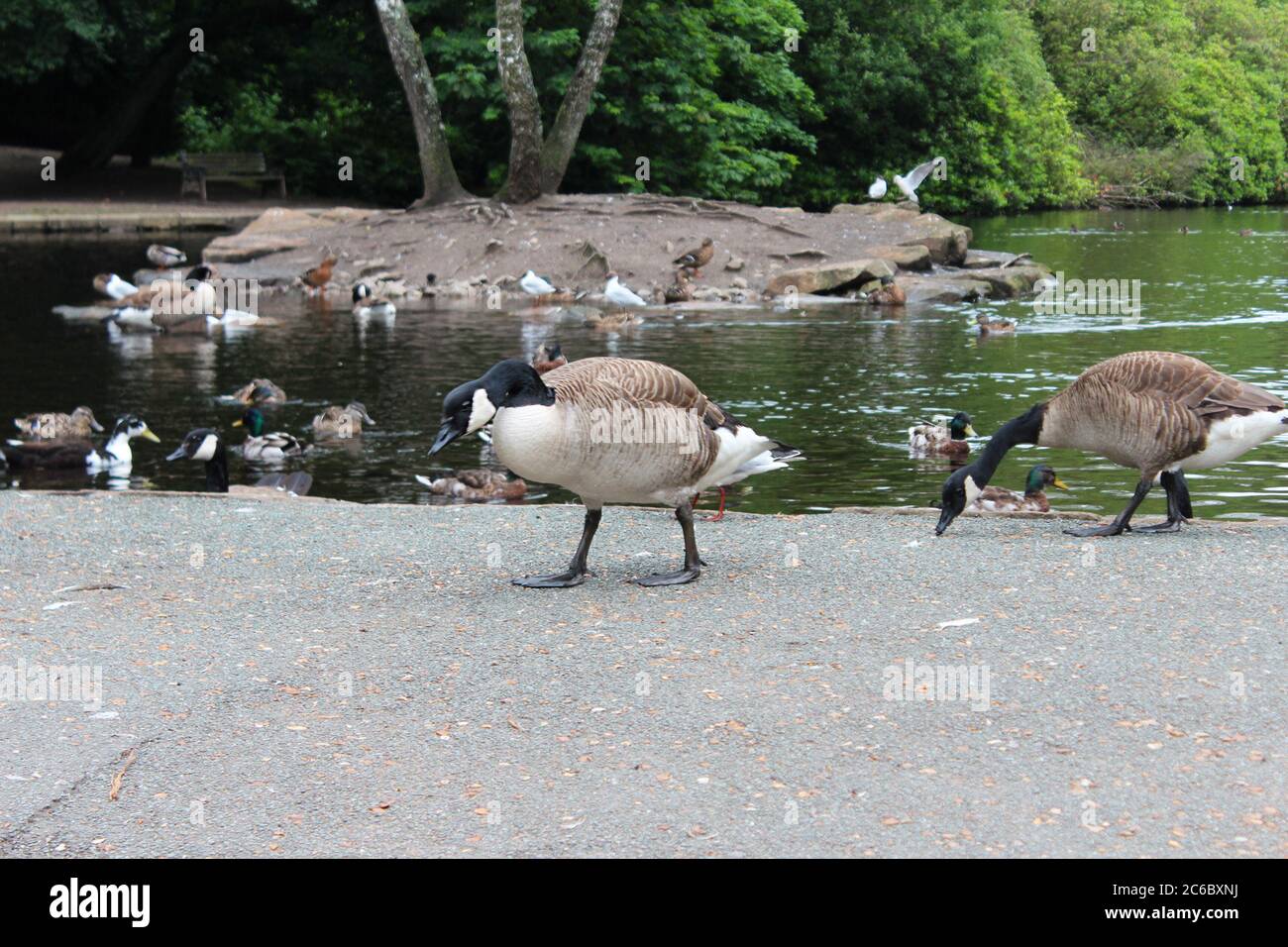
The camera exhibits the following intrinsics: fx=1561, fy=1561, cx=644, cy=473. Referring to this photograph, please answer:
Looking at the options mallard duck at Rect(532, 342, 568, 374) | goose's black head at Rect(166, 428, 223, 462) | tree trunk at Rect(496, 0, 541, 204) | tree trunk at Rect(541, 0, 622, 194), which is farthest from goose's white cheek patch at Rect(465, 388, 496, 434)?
tree trunk at Rect(541, 0, 622, 194)

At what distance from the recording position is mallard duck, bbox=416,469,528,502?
1322 cm

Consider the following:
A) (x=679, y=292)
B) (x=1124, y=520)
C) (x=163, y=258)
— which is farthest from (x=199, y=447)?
(x=163, y=258)

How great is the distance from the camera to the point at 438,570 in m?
9.04

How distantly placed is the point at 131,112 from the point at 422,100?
53.9ft

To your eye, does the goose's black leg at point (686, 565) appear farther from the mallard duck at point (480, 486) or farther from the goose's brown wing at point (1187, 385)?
the mallard duck at point (480, 486)

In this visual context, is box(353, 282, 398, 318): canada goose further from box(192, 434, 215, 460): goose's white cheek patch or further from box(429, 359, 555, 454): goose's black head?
box(429, 359, 555, 454): goose's black head

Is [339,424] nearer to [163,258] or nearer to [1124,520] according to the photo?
[1124,520]

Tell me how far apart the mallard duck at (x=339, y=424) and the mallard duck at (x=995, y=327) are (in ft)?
35.4

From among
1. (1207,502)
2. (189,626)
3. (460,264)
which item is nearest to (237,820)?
(189,626)

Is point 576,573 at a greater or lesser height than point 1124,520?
lesser

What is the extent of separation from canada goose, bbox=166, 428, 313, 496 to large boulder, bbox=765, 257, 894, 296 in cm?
1597

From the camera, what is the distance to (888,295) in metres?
27.3
